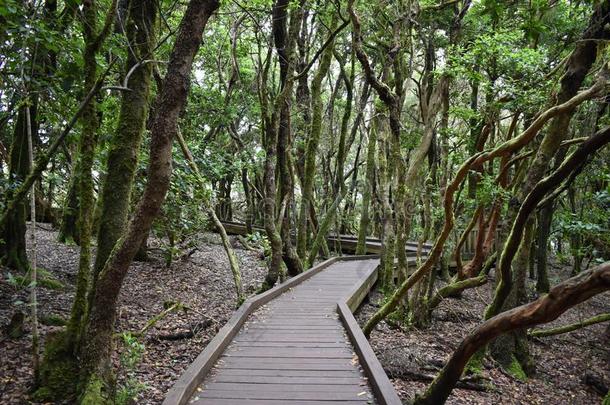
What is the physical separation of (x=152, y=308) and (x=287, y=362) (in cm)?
368

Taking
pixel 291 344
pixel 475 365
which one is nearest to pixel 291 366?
pixel 291 344

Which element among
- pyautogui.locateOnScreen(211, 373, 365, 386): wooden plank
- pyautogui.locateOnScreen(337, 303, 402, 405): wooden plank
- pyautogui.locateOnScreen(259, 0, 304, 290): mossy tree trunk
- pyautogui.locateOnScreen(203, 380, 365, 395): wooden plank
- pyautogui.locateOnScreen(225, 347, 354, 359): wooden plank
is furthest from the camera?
pyautogui.locateOnScreen(259, 0, 304, 290): mossy tree trunk

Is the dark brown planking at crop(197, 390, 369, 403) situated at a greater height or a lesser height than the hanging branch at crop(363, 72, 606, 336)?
lesser

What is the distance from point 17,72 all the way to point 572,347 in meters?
12.6

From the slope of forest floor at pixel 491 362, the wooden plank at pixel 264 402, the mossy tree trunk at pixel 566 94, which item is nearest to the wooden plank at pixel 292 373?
the wooden plank at pixel 264 402

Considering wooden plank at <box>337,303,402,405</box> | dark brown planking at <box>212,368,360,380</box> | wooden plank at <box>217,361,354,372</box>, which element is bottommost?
dark brown planking at <box>212,368,360,380</box>

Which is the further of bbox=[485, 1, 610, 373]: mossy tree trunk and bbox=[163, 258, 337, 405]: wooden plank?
bbox=[485, 1, 610, 373]: mossy tree trunk

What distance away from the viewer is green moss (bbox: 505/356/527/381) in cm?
790

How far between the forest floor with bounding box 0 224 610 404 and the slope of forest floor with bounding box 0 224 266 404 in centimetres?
1

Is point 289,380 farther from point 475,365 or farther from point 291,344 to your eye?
point 475,365

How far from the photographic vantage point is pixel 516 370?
8.03 metres

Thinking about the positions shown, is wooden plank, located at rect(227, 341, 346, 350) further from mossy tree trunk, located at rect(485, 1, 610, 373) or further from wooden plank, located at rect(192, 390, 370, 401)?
mossy tree trunk, located at rect(485, 1, 610, 373)

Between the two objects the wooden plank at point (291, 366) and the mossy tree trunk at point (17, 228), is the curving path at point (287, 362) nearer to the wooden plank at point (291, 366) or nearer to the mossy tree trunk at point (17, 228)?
the wooden plank at point (291, 366)

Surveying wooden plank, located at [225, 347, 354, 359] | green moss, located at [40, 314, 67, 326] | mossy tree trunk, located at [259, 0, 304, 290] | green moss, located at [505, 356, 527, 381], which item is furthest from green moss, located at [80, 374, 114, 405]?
green moss, located at [505, 356, 527, 381]
